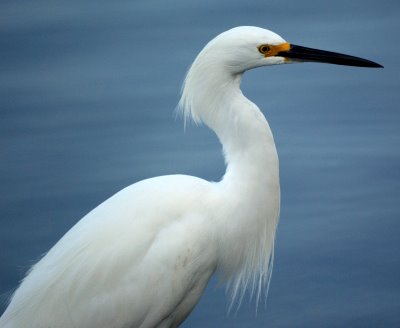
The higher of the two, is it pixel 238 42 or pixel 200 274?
pixel 238 42

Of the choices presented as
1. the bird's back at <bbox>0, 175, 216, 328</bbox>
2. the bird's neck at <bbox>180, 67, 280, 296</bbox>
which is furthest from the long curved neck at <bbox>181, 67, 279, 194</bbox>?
the bird's back at <bbox>0, 175, 216, 328</bbox>

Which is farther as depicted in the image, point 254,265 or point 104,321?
point 254,265

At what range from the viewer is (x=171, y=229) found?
2.28 meters

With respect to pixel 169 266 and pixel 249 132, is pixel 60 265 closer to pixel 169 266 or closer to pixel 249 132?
pixel 169 266

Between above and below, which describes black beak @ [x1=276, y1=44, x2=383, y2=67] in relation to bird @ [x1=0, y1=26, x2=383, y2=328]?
above

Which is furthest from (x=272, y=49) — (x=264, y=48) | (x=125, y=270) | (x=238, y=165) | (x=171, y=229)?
(x=125, y=270)

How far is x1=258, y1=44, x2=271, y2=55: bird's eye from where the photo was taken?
223cm

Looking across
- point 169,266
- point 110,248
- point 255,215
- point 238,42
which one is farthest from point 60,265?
point 238,42

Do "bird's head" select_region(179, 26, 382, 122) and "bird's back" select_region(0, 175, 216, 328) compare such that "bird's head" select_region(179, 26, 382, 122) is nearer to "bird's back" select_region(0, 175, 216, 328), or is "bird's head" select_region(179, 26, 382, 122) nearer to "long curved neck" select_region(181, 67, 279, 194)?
"long curved neck" select_region(181, 67, 279, 194)

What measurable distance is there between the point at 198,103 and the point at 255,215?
0.35 metres

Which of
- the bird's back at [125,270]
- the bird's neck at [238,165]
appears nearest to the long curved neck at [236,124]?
the bird's neck at [238,165]

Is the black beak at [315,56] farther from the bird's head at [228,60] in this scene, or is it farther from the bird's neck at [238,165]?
the bird's neck at [238,165]

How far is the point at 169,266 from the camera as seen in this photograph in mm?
2264

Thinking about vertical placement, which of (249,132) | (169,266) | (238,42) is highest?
(238,42)
